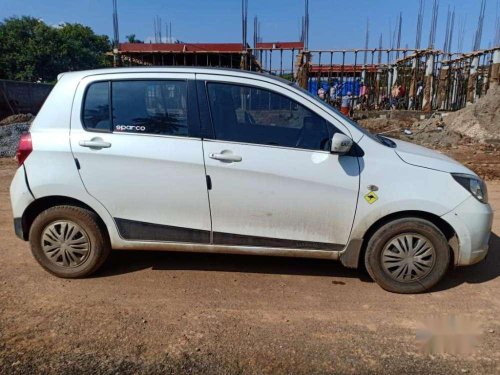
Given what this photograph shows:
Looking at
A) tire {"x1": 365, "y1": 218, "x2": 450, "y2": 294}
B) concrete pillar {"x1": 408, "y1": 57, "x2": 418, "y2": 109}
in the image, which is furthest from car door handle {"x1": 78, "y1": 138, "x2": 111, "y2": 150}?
concrete pillar {"x1": 408, "y1": 57, "x2": 418, "y2": 109}

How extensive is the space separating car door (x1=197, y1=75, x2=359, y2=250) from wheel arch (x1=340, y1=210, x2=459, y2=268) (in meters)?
0.12

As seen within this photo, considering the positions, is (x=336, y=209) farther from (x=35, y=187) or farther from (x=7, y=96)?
(x=7, y=96)

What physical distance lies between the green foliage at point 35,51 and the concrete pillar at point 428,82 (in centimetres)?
3317

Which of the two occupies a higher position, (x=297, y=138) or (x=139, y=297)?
(x=297, y=138)

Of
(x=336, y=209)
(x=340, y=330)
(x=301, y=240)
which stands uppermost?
(x=336, y=209)

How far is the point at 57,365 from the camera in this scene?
280cm

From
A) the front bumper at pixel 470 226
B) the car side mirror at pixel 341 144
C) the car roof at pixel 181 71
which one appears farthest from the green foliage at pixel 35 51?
the front bumper at pixel 470 226

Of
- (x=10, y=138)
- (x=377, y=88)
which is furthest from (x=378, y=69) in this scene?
(x=10, y=138)

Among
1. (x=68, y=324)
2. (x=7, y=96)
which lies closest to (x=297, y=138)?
(x=68, y=324)

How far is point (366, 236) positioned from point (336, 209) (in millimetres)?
407

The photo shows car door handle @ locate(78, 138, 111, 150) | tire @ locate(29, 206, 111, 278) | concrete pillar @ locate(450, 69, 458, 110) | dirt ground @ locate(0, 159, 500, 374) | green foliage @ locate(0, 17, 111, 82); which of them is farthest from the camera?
green foliage @ locate(0, 17, 111, 82)

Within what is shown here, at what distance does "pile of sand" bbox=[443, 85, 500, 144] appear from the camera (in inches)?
511

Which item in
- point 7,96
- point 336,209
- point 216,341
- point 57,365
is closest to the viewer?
point 57,365

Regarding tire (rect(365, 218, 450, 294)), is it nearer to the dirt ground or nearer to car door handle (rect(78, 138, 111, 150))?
the dirt ground
